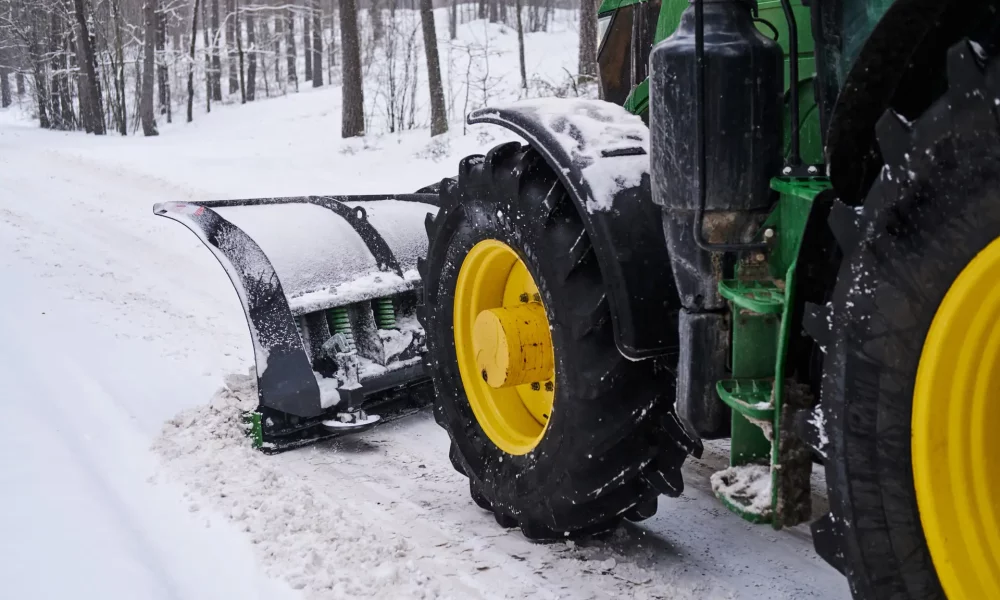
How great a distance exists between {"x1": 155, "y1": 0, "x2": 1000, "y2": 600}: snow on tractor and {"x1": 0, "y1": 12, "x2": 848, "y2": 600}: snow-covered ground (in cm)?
21

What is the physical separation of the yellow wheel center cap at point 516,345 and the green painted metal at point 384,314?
57.9 inches

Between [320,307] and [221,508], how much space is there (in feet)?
3.53

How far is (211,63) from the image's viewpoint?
36.4 metres

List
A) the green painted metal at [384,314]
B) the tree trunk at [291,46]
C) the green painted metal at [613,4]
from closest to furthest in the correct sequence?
the green painted metal at [613,4]
the green painted metal at [384,314]
the tree trunk at [291,46]

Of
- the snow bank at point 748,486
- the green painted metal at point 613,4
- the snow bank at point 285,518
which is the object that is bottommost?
the snow bank at point 285,518

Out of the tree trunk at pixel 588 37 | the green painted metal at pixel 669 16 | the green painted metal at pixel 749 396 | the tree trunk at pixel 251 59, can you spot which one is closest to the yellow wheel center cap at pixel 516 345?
the green painted metal at pixel 749 396

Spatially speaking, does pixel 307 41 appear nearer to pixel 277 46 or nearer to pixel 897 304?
pixel 277 46

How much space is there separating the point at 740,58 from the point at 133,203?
33.6 ft

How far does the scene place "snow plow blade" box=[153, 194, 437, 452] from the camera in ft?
11.9

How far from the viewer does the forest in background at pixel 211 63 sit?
A: 16.4 m

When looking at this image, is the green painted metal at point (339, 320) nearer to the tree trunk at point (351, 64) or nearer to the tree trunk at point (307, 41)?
the tree trunk at point (351, 64)

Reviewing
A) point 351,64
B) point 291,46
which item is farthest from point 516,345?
point 291,46

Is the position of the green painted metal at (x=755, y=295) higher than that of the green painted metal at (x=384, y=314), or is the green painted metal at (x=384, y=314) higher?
the green painted metal at (x=755, y=295)

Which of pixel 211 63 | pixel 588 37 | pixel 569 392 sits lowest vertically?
pixel 569 392
